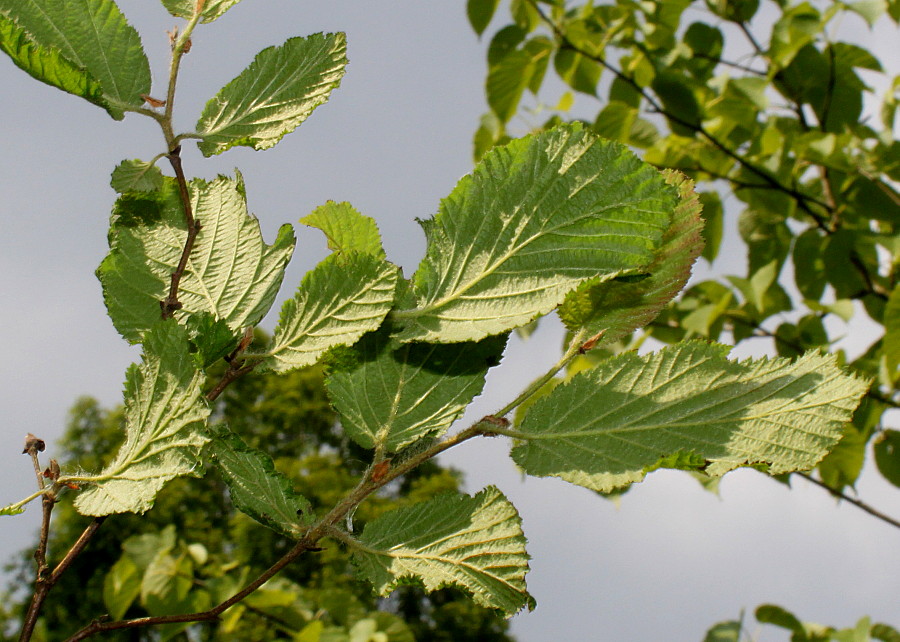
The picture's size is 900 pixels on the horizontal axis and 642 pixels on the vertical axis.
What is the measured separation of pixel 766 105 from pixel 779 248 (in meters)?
0.37

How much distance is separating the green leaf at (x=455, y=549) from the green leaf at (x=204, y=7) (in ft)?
0.70

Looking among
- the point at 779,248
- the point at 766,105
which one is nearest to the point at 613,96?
the point at 766,105

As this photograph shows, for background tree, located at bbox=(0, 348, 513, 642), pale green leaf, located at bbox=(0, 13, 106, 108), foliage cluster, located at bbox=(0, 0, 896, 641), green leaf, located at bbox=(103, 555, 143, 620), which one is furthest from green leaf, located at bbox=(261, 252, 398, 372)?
background tree, located at bbox=(0, 348, 513, 642)

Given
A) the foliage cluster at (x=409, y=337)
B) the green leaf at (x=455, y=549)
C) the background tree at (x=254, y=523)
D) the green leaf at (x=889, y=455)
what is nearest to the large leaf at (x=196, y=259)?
the foliage cluster at (x=409, y=337)

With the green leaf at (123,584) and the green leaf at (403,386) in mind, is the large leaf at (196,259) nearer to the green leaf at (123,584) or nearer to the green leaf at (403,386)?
the green leaf at (403,386)

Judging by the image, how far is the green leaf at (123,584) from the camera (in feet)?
7.61

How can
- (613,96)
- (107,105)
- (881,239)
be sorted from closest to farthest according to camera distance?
(107,105), (881,239), (613,96)

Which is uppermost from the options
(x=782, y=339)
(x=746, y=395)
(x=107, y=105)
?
(x=782, y=339)

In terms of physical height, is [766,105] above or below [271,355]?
above

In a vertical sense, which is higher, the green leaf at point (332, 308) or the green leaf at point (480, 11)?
the green leaf at point (480, 11)

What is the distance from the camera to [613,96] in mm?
1866

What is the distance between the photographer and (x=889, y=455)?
5.24ft

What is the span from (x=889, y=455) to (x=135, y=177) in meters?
1.71

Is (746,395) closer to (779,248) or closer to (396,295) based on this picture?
(396,295)
